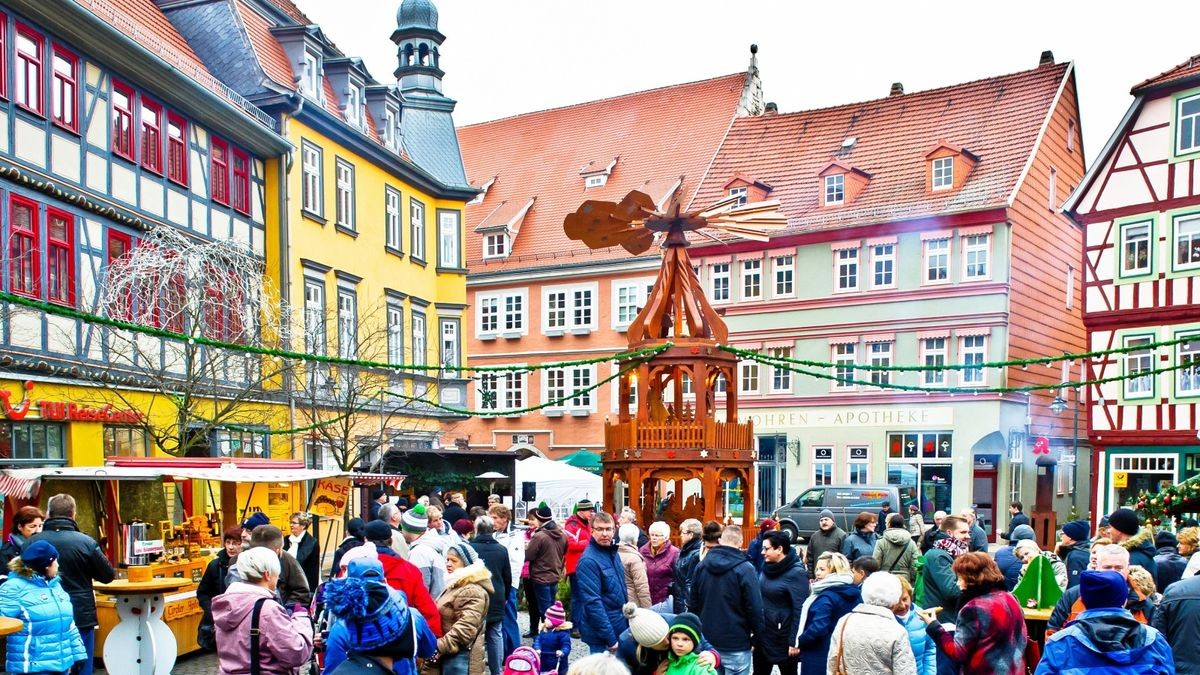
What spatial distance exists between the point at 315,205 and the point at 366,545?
20.4m

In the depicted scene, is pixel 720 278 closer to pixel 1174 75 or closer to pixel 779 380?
pixel 779 380

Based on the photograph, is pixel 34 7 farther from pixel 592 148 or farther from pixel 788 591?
pixel 592 148

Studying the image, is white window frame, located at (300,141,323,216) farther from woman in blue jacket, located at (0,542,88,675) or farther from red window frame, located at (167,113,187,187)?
woman in blue jacket, located at (0,542,88,675)

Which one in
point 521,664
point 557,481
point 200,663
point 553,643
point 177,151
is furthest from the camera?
point 557,481

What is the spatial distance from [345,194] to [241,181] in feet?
Result: 13.9

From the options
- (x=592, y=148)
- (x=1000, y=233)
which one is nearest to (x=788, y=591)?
(x=1000, y=233)

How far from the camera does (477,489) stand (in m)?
29.5

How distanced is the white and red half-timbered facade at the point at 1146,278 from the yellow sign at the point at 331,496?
1984 cm

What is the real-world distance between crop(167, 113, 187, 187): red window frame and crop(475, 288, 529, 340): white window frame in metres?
22.6

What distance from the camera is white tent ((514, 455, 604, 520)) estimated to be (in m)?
27.6

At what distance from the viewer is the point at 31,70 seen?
62.2 feet

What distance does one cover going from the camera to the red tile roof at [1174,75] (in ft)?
97.6

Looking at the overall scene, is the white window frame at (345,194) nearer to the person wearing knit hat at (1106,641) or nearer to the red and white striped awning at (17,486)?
the red and white striped awning at (17,486)

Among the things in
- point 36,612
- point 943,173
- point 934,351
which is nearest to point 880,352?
point 934,351
